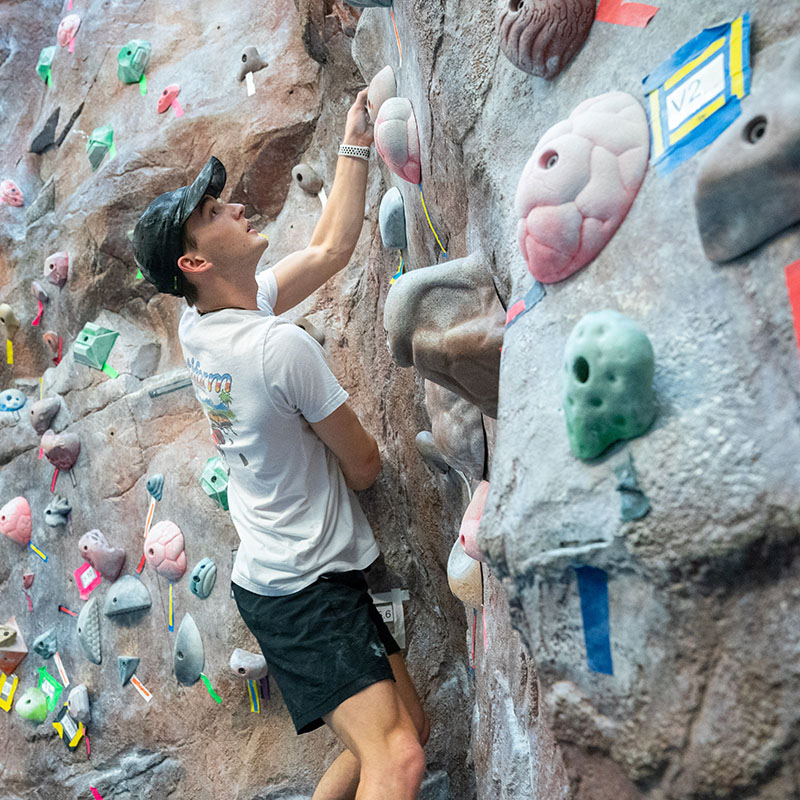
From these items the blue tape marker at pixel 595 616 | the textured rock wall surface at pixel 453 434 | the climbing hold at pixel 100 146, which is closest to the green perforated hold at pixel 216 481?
the textured rock wall surface at pixel 453 434

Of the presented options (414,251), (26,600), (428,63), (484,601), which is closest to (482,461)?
(484,601)

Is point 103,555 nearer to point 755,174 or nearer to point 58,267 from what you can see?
point 58,267

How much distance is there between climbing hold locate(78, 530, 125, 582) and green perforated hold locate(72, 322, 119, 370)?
2.23 ft

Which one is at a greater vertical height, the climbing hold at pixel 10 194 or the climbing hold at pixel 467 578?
the climbing hold at pixel 10 194

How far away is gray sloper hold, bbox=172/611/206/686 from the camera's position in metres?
2.68

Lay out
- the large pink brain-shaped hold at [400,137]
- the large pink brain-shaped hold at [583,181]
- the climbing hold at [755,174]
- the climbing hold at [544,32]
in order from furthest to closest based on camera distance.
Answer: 1. the large pink brain-shaped hold at [400,137]
2. the climbing hold at [544,32]
3. the large pink brain-shaped hold at [583,181]
4. the climbing hold at [755,174]

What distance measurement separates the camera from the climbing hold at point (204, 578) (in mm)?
2662

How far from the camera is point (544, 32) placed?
1.20 metres

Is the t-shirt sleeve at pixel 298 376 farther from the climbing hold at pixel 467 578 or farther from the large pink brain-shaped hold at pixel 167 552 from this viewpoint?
the large pink brain-shaped hold at pixel 167 552

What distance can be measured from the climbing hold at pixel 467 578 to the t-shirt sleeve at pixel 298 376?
18.6 inches

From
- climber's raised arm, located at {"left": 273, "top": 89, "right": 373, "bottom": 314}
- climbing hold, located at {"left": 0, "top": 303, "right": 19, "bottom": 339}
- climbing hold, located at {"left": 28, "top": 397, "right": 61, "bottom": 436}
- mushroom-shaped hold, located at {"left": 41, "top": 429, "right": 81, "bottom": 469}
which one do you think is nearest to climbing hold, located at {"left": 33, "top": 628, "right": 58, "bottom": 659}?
mushroom-shaped hold, located at {"left": 41, "top": 429, "right": 81, "bottom": 469}

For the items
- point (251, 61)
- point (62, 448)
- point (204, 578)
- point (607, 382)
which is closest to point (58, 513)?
point (62, 448)

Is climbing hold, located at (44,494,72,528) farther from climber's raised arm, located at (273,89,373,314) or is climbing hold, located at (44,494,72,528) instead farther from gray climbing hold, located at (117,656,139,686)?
climber's raised arm, located at (273,89,373,314)

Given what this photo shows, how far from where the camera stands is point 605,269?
1.05 metres
